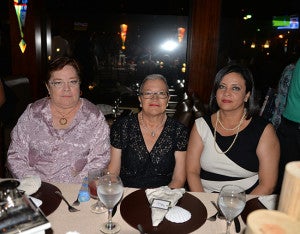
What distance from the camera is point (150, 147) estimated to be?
2.26m

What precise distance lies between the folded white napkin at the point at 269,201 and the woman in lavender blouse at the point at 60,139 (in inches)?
42.5

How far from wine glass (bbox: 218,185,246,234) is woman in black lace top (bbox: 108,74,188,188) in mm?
911

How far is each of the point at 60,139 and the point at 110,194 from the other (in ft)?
3.22

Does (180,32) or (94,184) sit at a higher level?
(180,32)

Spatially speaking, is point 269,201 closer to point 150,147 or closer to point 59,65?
point 150,147

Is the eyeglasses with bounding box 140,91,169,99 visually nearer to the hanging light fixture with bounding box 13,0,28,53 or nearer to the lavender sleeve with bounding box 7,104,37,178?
the lavender sleeve with bounding box 7,104,37,178

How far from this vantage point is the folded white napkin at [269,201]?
57.0 inches

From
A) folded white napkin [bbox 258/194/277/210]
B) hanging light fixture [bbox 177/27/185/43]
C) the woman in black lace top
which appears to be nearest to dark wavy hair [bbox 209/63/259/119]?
the woman in black lace top

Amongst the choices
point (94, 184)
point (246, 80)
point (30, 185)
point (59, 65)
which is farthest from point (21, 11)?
point (94, 184)
